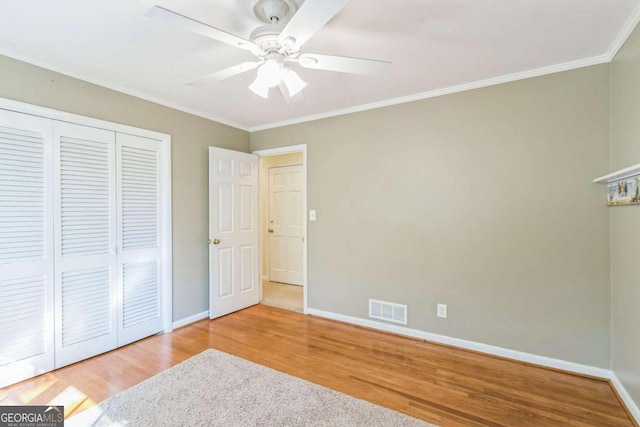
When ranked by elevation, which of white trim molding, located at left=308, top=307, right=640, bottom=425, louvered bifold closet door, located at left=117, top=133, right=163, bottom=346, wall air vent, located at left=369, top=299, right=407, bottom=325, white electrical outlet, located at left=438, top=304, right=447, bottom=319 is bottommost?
white trim molding, located at left=308, top=307, right=640, bottom=425

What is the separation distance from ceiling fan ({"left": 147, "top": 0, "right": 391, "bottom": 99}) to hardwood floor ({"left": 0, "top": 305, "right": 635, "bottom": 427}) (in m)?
2.12

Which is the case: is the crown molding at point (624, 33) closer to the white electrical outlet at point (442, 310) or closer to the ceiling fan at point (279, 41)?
the ceiling fan at point (279, 41)

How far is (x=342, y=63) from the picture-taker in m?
1.69

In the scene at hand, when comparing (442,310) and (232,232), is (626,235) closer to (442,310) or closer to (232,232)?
(442,310)

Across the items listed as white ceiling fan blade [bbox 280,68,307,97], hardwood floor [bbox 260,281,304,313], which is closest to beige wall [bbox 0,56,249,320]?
hardwood floor [bbox 260,281,304,313]

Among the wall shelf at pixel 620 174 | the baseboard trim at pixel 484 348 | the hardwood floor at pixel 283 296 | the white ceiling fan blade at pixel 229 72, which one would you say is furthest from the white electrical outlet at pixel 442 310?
the white ceiling fan blade at pixel 229 72

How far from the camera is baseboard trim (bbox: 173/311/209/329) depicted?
3232 millimetres

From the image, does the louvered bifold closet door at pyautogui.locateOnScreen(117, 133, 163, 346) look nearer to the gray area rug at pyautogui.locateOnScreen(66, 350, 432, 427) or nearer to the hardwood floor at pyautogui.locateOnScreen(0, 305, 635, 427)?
the hardwood floor at pyautogui.locateOnScreen(0, 305, 635, 427)

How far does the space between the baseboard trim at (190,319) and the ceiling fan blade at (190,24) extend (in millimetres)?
2897

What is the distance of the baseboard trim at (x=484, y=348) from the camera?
229cm

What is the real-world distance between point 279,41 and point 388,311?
266cm

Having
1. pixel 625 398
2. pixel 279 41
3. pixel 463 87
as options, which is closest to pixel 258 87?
pixel 279 41

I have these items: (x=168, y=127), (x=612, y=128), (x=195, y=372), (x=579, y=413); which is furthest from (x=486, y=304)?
(x=168, y=127)

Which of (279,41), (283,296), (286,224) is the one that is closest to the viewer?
(279,41)
